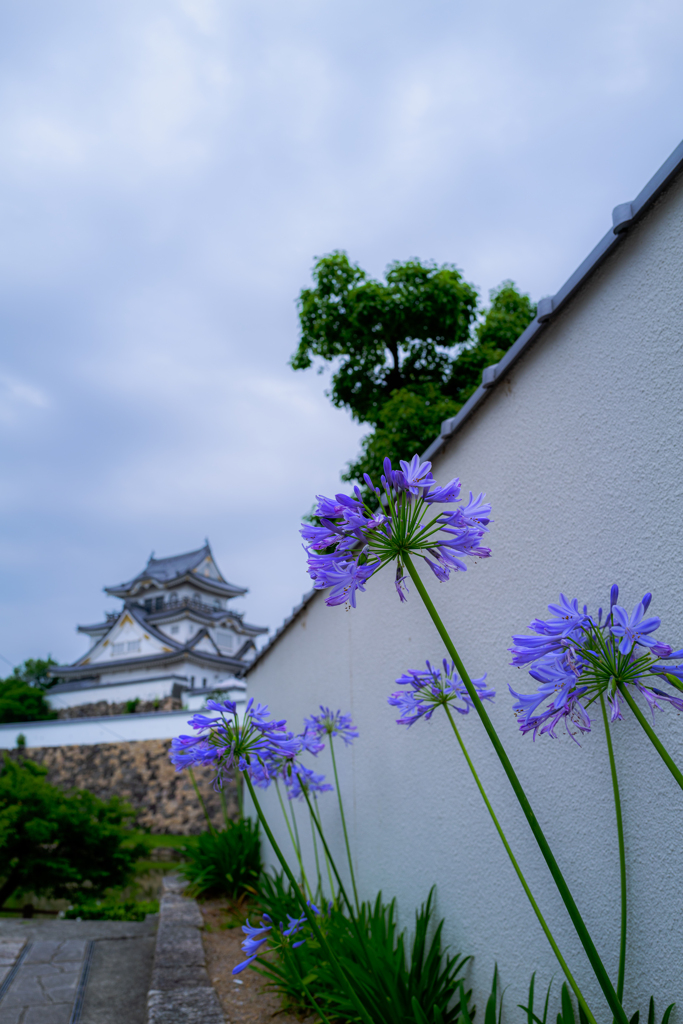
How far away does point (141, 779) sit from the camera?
1205 centimetres

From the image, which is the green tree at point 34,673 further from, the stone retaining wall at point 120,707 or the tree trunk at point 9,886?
the tree trunk at point 9,886

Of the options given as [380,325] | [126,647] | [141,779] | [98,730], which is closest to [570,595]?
[380,325]

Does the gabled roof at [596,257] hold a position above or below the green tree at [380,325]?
below

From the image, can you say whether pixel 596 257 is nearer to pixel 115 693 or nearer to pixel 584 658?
pixel 584 658

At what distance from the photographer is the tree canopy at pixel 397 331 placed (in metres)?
8.55

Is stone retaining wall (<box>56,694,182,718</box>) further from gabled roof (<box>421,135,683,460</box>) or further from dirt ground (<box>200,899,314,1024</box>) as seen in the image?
gabled roof (<box>421,135,683,460</box>)

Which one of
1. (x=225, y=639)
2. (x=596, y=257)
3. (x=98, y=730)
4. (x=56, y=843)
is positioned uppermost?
(x=225, y=639)

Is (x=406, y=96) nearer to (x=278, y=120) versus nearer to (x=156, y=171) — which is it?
(x=278, y=120)

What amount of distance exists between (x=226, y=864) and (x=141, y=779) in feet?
30.8

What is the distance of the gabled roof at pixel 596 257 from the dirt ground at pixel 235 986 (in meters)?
2.24

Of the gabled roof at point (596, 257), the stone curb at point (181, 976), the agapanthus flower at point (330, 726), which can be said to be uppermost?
the gabled roof at point (596, 257)

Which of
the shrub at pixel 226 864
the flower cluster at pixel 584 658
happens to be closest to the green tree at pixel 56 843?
the shrub at pixel 226 864

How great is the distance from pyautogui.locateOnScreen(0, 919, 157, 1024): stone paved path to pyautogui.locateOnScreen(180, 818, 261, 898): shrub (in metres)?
0.42

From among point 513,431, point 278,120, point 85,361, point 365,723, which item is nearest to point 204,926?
point 365,723
